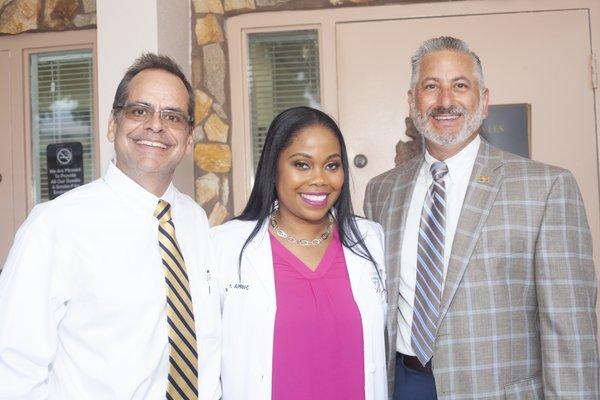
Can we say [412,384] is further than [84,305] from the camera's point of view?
Yes

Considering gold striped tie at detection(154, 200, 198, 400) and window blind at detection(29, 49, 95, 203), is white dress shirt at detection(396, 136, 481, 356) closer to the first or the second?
gold striped tie at detection(154, 200, 198, 400)

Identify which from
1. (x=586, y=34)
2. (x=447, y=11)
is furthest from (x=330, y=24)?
(x=586, y=34)

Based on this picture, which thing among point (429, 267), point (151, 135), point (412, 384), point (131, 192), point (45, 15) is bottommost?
point (412, 384)

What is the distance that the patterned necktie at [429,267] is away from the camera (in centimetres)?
213

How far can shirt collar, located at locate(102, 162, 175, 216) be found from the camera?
200 cm

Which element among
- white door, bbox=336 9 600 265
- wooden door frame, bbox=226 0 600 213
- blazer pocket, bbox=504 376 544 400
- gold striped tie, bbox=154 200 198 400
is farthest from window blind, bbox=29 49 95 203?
blazer pocket, bbox=504 376 544 400

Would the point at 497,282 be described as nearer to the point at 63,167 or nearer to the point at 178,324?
the point at 178,324

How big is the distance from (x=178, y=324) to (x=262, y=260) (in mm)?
449

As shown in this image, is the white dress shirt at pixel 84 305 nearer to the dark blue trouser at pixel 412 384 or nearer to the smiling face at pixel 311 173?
the smiling face at pixel 311 173

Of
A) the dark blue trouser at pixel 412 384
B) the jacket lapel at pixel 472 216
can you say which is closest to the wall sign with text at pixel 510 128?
the jacket lapel at pixel 472 216

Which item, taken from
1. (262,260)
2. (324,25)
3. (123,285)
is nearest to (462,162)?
(262,260)

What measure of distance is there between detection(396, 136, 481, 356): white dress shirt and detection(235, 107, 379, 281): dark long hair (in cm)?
14

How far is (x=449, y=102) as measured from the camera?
7.46 feet

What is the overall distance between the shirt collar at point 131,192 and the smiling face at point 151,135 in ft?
0.12
